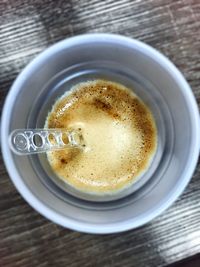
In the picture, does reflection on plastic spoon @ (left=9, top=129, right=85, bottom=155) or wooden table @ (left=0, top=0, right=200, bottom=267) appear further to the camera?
wooden table @ (left=0, top=0, right=200, bottom=267)

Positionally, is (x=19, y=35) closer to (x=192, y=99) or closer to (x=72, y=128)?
(x=72, y=128)

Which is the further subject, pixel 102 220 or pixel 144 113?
pixel 144 113

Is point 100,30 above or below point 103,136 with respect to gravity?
above

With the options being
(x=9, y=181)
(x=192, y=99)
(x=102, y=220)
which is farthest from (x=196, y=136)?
(x=9, y=181)
